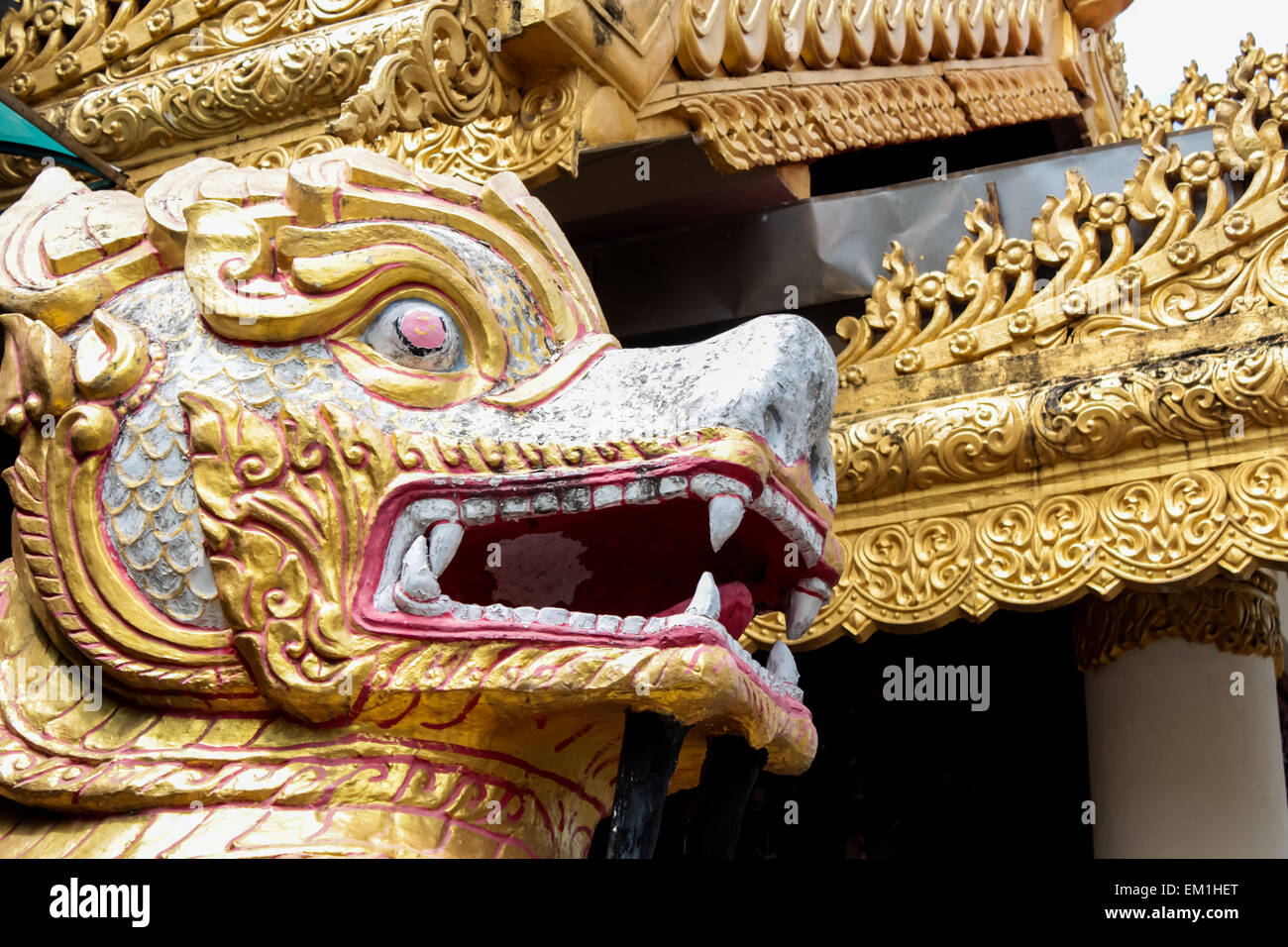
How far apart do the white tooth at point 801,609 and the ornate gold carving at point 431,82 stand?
1.32 metres

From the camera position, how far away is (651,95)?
3.42m

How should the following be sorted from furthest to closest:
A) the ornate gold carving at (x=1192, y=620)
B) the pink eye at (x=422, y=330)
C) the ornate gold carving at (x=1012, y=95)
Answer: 1. the ornate gold carving at (x=1012, y=95)
2. the ornate gold carving at (x=1192, y=620)
3. the pink eye at (x=422, y=330)

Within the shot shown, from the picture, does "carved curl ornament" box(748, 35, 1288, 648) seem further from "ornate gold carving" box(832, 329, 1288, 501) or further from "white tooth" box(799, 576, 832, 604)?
"white tooth" box(799, 576, 832, 604)

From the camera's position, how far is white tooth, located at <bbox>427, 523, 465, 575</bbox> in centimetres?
208

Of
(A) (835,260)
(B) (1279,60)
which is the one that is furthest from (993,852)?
(B) (1279,60)

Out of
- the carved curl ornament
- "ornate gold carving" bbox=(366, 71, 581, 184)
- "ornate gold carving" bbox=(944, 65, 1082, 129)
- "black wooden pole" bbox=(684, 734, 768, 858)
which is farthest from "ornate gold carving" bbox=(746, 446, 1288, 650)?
"ornate gold carving" bbox=(944, 65, 1082, 129)

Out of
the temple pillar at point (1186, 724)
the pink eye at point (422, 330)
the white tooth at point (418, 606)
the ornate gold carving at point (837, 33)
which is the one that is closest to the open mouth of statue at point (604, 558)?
the white tooth at point (418, 606)

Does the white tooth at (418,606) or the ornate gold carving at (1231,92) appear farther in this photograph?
the ornate gold carving at (1231,92)

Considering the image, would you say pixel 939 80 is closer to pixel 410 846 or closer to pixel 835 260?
pixel 835 260

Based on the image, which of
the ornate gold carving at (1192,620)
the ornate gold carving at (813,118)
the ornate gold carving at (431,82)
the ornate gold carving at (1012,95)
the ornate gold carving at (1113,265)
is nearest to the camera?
the ornate gold carving at (431,82)

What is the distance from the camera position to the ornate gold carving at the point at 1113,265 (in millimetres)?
3273

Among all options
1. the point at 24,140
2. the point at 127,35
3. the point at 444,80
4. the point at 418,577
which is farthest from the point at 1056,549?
the point at 127,35

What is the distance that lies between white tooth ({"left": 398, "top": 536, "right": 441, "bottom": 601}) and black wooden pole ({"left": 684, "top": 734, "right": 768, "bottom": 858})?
1.57ft

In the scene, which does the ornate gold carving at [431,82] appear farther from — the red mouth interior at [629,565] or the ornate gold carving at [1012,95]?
the ornate gold carving at [1012,95]
